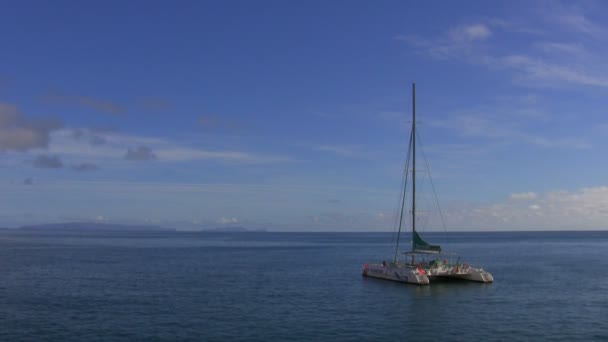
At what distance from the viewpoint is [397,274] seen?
66750 mm

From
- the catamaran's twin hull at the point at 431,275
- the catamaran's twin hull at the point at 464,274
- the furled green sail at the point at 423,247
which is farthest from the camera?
the furled green sail at the point at 423,247

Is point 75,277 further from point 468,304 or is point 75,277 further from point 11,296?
point 468,304

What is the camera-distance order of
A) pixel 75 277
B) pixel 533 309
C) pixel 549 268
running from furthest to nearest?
pixel 549 268 → pixel 75 277 → pixel 533 309

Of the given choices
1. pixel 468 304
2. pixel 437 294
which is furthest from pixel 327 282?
pixel 468 304

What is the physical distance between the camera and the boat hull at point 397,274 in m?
63.2

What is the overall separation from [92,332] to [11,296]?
21560 mm

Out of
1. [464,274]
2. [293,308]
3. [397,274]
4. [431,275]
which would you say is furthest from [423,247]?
[293,308]

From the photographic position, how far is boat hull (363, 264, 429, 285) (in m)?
63.2

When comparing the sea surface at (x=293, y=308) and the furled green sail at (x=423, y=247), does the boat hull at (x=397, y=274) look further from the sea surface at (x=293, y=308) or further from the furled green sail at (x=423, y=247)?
the furled green sail at (x=423, y=247)

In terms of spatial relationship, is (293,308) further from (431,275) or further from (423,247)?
(423,247)

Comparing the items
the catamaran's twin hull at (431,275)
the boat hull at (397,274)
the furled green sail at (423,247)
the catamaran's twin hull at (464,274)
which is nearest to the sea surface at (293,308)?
the catamaran's twin hull at (464,274)

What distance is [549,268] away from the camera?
88625 mm

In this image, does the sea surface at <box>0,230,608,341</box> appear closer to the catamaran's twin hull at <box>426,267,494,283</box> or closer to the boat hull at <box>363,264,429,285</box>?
the catamaran's twin hull at <box>426,267,494,283</box>

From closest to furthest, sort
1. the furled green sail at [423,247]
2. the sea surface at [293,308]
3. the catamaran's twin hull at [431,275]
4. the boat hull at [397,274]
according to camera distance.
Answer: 1. the sea surface at [293,308]
2. the boat hull at [397,274]
3. the catamaran's twin hull at [431,275]
4. the furled green sail at [423,247]
